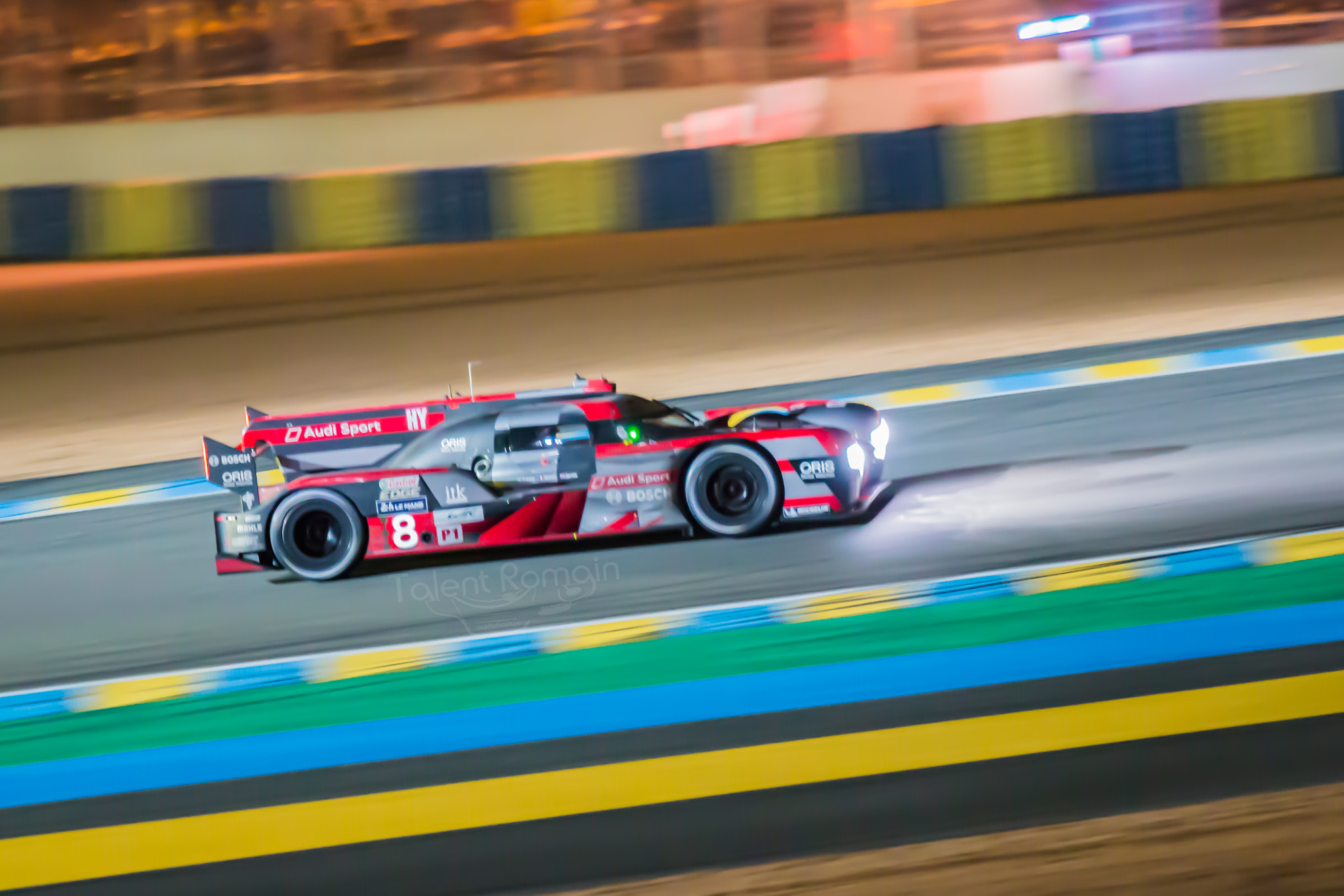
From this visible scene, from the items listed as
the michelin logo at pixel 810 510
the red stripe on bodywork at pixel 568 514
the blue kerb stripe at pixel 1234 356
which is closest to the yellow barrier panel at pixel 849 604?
the michelin logo at pixel 810 510

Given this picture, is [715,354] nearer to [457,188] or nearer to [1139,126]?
[457,188]

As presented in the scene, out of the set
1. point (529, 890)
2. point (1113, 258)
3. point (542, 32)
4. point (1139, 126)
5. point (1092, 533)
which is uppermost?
point (542, 32)

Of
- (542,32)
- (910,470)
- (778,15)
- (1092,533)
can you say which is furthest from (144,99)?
(1092,533)

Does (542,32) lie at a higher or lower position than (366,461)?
higher

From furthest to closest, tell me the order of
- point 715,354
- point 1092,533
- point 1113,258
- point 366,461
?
point 1113,258 → point 715,354 → point 366,461 → point 1092,533

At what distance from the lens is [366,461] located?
607 centimetres

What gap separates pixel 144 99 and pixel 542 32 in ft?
18.1

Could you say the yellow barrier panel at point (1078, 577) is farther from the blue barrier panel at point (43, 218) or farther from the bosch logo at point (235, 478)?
the blue barrier panel at point (43, 218)

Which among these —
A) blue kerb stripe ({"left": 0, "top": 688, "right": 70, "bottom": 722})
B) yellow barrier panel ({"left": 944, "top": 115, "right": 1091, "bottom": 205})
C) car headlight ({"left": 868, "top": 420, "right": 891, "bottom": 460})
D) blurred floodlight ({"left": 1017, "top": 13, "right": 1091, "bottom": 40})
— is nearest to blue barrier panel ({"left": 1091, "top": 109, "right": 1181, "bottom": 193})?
yellow barrier panel ({"left": 944, "top": 115, "right": 1091, "bottom": 205})

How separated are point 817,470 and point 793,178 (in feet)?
23.3

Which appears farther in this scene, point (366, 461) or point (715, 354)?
point (715, 354)

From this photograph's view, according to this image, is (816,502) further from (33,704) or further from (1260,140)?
(1260,140)

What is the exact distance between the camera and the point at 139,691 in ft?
15.5

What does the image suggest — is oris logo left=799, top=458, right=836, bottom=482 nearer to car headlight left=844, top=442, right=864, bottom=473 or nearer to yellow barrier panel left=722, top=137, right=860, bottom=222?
car headlight left=844, top=442, right=864, bottom=473
